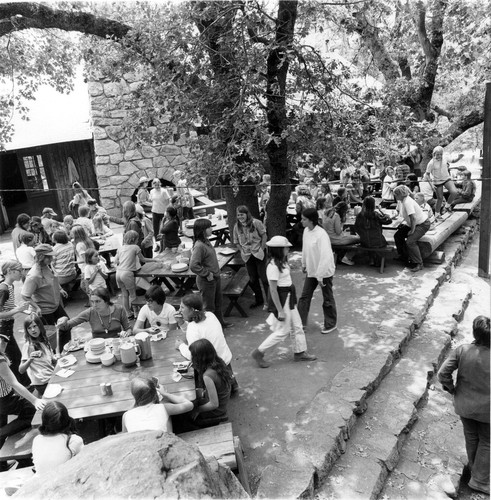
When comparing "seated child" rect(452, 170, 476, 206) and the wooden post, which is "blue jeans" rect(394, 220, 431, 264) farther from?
"seated child" rect(452, 170, 476, 206)

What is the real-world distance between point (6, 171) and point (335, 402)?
12520 millimetres

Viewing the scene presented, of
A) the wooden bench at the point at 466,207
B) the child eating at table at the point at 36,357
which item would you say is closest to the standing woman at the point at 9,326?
the child eating at table at the point at 36,357

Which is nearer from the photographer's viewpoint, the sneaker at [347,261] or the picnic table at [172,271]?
the picnic table at [172,271]

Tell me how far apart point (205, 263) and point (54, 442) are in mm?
2965

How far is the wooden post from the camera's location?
7785mm

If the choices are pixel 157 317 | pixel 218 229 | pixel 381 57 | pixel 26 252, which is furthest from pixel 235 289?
pixel 381 57

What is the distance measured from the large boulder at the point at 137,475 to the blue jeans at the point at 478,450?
109 inches

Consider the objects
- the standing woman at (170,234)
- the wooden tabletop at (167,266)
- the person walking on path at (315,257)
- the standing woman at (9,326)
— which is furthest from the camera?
the standing woman at (170,234)

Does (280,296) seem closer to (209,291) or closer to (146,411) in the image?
(209,291)

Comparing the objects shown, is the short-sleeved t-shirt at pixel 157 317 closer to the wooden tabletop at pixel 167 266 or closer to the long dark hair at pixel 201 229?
the long dark hair at pixel 201 229

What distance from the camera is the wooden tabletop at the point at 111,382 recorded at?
4.05 meters

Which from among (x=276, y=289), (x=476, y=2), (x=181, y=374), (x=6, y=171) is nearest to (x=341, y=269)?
(x=276, y=289)

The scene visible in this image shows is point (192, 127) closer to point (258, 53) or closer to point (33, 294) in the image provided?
point (258, 53)

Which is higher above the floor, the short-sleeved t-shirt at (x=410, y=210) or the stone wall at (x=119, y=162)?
the stone wall at (x=119, y=162)
